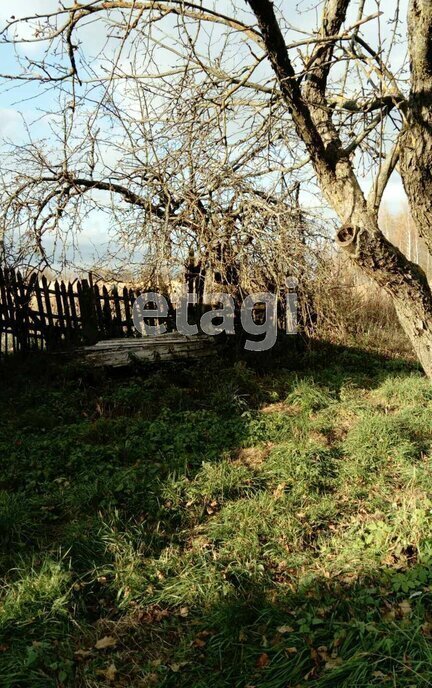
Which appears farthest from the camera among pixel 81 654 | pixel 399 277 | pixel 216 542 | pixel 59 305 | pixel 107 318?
pixel 107 318

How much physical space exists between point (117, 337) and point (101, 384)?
1.71 meters

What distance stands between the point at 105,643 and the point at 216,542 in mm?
1107

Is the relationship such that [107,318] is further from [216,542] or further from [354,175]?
[216,542]

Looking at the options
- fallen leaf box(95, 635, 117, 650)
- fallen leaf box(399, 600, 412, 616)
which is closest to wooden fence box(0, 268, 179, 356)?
fallen leaf box(95, 635, 117, 650)

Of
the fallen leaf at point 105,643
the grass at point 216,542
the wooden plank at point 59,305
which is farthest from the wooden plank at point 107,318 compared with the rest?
the fallen leaf at point 105,643

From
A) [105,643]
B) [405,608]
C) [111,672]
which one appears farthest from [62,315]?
[405,608]

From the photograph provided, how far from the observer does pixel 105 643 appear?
3045 mm

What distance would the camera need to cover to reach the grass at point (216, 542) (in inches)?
113

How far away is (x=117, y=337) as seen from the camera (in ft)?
29.0

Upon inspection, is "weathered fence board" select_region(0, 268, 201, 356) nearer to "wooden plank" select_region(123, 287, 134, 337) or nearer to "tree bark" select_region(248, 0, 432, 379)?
"wooden plank" select_region(123, 287, 134, 337)

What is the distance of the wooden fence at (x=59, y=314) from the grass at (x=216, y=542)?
2.27m

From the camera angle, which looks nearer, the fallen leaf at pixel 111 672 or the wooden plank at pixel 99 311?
the fallen leaf at pixel 111 672

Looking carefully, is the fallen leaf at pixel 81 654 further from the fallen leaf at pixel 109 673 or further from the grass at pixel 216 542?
the fallen leaf at pixel 109 673

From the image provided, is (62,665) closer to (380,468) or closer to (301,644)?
(301,644)
